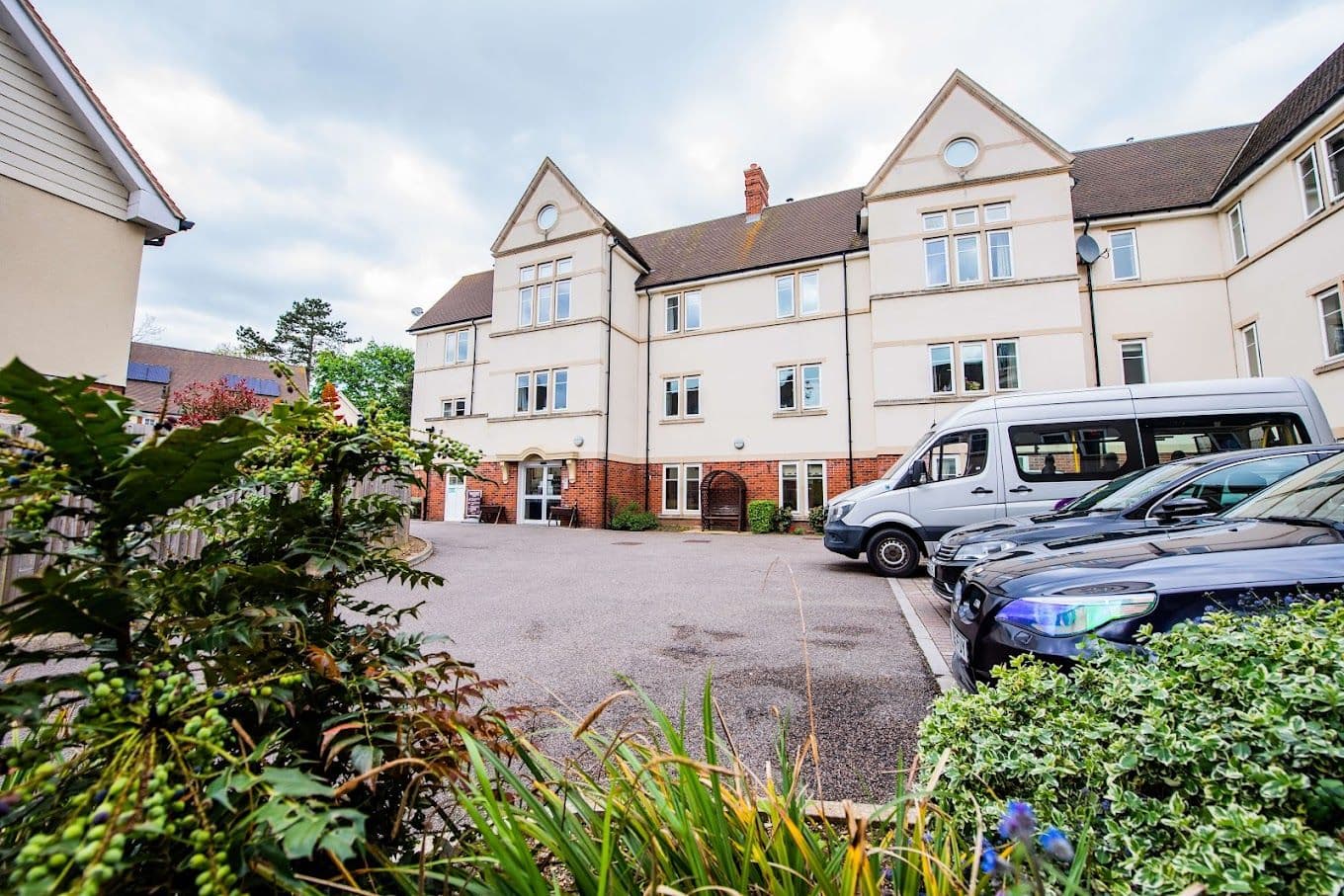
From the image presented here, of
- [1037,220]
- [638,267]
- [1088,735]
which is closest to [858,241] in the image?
[1037,220]

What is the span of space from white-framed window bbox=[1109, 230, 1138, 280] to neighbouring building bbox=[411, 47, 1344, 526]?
0.05 metres

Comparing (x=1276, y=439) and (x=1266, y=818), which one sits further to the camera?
(x=1276, y=439)

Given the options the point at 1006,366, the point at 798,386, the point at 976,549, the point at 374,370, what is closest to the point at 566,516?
the point at 798,386

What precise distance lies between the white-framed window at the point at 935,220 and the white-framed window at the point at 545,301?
40.9 ft

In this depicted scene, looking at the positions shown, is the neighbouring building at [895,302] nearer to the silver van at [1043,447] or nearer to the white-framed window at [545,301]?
the white-framed window at [545,301]

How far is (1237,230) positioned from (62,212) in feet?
78.3

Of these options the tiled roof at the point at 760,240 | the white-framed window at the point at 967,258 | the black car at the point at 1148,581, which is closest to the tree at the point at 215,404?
the black car at the point at 1148,581

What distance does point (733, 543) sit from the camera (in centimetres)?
1434

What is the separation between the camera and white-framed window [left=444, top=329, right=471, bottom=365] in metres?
24.5

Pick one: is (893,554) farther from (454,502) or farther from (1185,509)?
(454,502)

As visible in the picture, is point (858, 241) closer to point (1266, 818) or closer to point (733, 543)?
point (733, 543)

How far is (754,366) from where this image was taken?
1912 cm

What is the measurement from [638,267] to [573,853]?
21.9m

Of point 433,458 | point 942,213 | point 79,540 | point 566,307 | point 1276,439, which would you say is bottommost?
point 79,540
